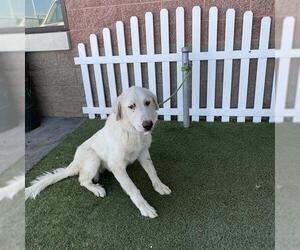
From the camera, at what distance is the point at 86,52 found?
161 inches

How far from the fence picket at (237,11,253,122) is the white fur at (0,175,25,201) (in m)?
2.92

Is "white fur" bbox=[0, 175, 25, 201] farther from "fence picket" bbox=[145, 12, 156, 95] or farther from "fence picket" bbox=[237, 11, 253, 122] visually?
"fence picket" bbox=[237, 11, 253, 122]

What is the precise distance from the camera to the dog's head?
2047mm

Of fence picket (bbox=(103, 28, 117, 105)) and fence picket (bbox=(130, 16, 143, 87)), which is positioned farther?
fence picket (bbox=(103, 28, 117, 105))

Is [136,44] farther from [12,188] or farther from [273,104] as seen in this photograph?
[12,188]

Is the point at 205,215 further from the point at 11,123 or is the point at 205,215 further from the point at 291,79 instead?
the point at 11,123

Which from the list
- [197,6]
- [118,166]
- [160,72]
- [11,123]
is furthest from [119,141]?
[11,123]

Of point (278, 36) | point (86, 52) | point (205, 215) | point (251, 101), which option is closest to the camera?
point (205, 215)

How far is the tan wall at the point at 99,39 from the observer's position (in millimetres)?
Answer: 3492

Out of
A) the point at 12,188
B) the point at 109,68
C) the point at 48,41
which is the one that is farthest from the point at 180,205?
the point at 48,41

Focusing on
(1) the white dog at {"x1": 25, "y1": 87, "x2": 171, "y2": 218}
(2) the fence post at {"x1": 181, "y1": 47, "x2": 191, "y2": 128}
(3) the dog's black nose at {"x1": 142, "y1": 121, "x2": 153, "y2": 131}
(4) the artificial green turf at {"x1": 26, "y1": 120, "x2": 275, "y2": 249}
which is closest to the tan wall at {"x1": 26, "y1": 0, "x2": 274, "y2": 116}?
(2) the fence post at {"x1": 181, "y1": 47, "x2": 191, "y2": 128}

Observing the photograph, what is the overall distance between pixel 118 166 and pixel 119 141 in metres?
0.21

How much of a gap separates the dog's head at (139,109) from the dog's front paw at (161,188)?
2.16 feet

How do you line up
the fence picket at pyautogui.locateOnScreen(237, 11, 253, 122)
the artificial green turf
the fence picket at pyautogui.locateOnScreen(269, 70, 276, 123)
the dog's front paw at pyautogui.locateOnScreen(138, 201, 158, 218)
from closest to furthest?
the artificial green turf, the dog's front paw at pyautogui.locateOnScreen(138, 201, 158, 218), the fence picket at pyautogui.locateOnScreen(237, 11, 253, 122), the fence picket at pyautogui.locateOnScreen(269, 70, 276, 123)
